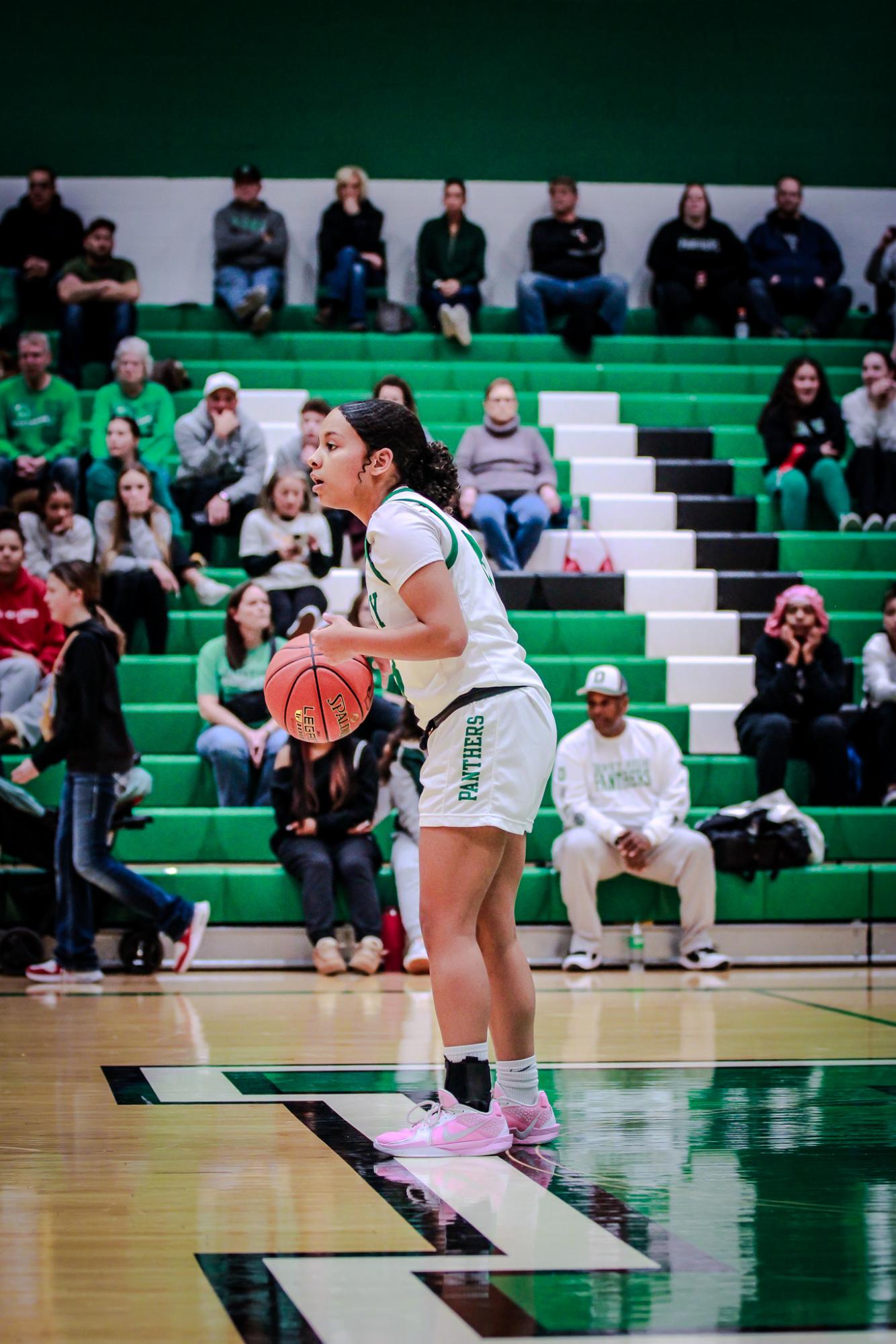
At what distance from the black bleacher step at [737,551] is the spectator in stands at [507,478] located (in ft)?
3.07

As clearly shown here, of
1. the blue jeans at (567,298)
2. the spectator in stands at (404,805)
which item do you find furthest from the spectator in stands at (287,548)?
the blue jeans at (567,298)

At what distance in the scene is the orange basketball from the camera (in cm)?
350

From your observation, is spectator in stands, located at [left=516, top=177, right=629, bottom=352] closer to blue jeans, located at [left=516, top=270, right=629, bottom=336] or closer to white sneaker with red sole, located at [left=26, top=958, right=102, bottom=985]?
blue jeans, located at [left=516, top=270, right=629, bottom=336]

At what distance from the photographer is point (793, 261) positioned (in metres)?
11.5

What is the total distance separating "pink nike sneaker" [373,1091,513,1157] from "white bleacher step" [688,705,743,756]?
525 cm

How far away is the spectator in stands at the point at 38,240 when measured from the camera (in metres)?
10.9

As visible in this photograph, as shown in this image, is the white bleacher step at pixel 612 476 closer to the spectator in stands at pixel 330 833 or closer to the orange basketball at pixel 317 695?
the spectator in stands at pixel 330 833

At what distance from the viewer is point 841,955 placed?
7.48 metres

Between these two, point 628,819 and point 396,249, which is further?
point 396,249

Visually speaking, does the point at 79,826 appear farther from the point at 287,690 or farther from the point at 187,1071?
the point at 287,690

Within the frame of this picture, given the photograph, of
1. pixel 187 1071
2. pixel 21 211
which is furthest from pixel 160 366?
pixel 187 1071

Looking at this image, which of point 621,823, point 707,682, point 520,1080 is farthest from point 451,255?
point 520,1080

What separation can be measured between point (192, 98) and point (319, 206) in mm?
1188

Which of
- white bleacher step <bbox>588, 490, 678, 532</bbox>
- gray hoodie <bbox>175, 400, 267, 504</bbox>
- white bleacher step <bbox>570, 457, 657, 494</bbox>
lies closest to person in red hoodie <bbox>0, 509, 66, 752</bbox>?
gray hoodie <bbox>175, 400, 267, 504</bbox>
